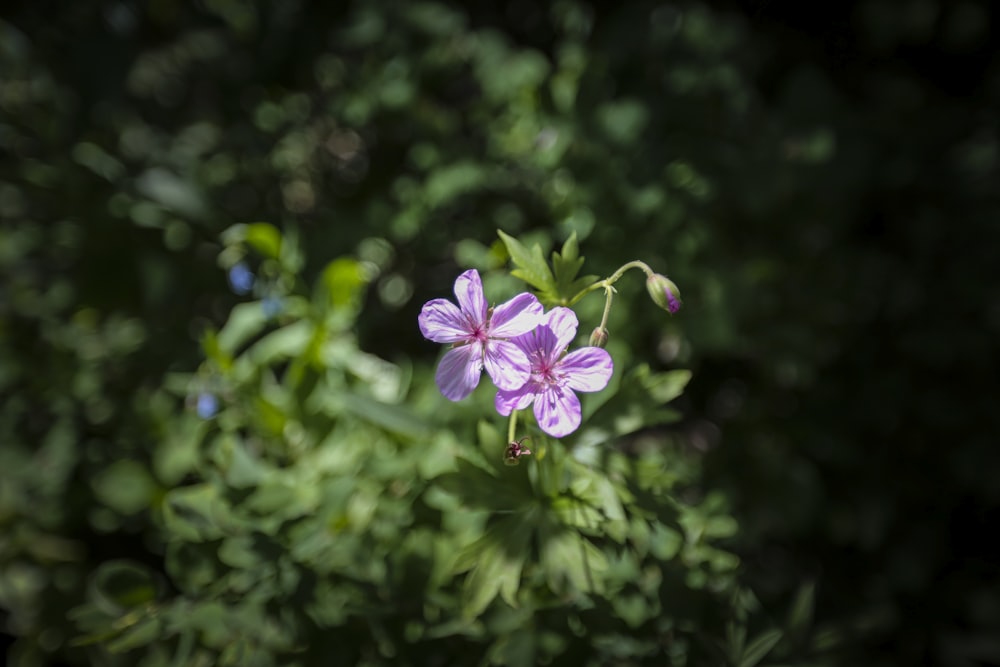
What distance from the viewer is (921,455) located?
1638mm

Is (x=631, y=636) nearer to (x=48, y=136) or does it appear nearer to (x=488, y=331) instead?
(x=488, y=331)

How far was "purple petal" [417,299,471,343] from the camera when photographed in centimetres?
80

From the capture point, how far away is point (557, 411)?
0.77 meters

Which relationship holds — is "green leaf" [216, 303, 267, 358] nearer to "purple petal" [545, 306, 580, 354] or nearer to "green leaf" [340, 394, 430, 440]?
"green leaf" [340, 394, 430, 440]

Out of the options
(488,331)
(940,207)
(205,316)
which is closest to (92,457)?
(205,316)

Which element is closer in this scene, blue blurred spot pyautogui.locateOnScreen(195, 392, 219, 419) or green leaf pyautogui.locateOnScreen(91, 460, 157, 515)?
blue blurred spot pyautogui.locateOnScreen(195, 392, 219, 419)

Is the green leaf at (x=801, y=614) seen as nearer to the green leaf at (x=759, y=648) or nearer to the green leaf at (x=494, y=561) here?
the green leaf at (x=759, y=648)

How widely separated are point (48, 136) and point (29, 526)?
0.78 metres

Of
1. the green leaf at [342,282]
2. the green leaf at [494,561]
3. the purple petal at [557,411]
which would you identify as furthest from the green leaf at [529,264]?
the green leaf at [342,282]

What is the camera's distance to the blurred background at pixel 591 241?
1427 millimetres

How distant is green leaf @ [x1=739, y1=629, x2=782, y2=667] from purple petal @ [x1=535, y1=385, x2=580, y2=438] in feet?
1.28

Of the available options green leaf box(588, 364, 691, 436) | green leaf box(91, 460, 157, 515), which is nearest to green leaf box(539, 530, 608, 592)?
green leaf box(588, 364, 691, 436)

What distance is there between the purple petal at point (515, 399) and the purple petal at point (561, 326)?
0.16 feet

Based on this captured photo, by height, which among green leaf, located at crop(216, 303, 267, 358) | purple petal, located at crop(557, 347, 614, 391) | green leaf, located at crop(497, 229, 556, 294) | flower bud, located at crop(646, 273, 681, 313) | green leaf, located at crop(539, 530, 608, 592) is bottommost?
green leaf, located at crop(216, 303, 267, 358)
